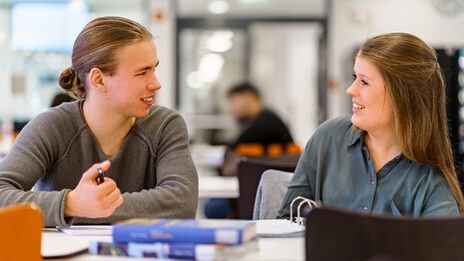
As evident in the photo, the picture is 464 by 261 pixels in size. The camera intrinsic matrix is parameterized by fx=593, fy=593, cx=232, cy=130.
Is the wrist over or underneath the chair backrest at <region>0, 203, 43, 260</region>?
underneath

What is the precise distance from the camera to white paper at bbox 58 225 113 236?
1645 millimetres

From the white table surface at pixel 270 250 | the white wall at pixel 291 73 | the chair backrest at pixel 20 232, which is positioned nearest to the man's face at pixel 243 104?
the white wall at pixel 291 73

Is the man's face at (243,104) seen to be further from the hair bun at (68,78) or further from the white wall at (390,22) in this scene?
the hair bun at (68,78)

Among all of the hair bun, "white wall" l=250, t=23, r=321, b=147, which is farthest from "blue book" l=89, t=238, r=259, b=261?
"white wall" l=250, t=23, r=321, b=147

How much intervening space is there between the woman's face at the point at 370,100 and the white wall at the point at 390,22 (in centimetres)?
540

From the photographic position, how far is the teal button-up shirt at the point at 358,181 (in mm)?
1787

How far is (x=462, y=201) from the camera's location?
1811mm

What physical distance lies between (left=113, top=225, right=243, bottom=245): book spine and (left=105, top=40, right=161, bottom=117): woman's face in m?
0.81

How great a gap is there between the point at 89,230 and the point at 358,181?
2.79 feet

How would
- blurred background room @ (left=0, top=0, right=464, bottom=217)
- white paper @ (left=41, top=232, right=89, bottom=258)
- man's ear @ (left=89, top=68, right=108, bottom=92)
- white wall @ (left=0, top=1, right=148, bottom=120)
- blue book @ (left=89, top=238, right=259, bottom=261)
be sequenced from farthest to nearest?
white wall @ (left=0, top=1, right=148, bottom=120)
blurred background room @ (left=0, top=0, right=464, bottom=217)
man's ear @ (left=89, top=68, right=108, bottom=92)
white paper @ (left=41, top=232, right=89, bottom=258)
blue book @ (left=89, top=238, right=259, bottom=261)

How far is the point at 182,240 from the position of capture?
1299mm

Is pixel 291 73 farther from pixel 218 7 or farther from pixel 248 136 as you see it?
pixel 248 136

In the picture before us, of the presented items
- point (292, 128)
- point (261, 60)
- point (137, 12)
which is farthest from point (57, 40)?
point (292, 128)

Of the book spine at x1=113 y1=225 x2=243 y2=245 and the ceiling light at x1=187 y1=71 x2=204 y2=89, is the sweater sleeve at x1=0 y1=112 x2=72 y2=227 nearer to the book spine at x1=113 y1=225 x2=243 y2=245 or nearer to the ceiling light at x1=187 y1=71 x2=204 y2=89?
the book spine at x1=113 y1=225 x2=243 y2=245
